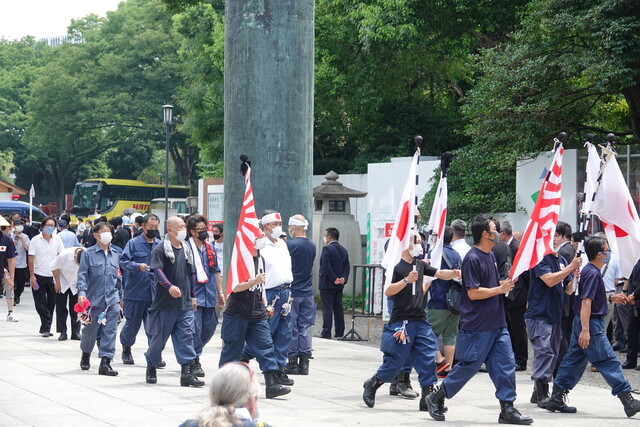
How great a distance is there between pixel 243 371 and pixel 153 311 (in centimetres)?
681

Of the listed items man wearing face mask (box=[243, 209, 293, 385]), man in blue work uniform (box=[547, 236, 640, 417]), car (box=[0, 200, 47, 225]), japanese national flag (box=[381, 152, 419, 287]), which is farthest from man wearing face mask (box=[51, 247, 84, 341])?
car (box=[0, 200, 47, 225])

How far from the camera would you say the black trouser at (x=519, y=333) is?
13047mm

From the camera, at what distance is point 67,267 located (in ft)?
48.2

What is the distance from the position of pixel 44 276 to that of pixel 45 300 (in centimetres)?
46

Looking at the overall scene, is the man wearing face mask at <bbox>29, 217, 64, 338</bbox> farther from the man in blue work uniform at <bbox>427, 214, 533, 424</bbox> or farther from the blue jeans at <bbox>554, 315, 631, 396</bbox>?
the blue jeans at <bbox>554, 315, 631, 396</bbox>

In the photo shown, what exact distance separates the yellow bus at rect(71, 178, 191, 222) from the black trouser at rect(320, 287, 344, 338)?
4203 cm

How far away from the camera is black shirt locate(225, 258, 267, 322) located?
10062mm

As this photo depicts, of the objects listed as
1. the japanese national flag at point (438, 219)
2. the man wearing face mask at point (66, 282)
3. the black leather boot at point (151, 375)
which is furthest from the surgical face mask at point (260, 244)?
the man wearing face mask at point (66, 282)

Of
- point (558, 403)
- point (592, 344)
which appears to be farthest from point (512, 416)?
point (592, 344)

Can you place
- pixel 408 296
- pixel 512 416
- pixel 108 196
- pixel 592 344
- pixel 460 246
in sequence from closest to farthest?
pixel 512 416, pixel 592 344, pixel 408 296, pixel 460 246, pixel 108 196

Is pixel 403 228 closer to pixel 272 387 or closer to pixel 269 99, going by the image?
pixel 272 387

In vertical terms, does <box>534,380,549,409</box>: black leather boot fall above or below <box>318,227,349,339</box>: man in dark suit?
below

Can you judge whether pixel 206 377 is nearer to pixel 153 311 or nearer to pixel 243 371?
pixel 153 311

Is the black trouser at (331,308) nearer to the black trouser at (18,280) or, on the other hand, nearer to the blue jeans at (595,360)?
the blue jeans at (595,360)
